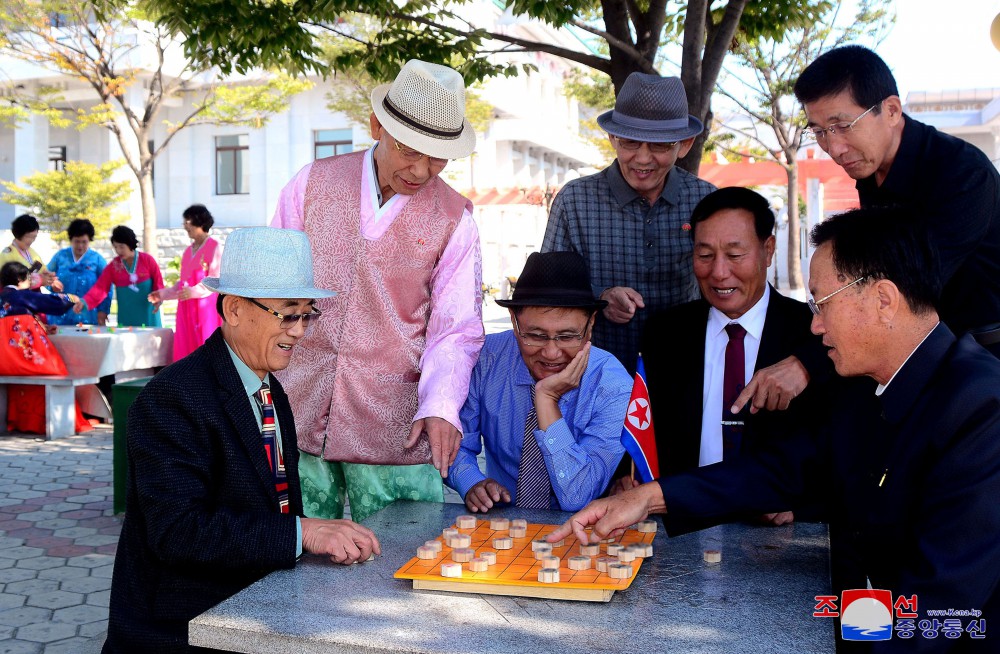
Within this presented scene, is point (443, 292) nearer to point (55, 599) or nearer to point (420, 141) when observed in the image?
point (420, 141)

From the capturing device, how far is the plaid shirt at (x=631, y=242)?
12.9ft

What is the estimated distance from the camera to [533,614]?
193cm

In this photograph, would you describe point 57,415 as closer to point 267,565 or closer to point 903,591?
point 267,565

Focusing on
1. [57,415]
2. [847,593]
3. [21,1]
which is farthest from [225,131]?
[847,593]

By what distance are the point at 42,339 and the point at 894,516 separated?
8168 millimetres

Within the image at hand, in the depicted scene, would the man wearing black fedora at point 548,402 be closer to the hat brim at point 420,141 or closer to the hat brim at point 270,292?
the hat brim at point 420,141

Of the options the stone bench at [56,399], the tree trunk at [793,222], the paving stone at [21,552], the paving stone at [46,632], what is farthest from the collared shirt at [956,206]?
the tree trunk at [793,222]

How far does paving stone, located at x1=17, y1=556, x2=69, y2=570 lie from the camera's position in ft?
17.5

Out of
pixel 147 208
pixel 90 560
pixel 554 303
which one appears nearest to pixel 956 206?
pixel 554 303

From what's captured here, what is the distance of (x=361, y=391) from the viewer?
3.18 metres

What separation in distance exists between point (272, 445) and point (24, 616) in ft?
9.16

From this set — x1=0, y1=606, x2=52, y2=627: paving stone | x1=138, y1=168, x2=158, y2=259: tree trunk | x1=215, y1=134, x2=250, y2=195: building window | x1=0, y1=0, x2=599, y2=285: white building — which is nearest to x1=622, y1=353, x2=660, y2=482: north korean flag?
x1=0, y1=606, x2=52, y2=627: paving stone

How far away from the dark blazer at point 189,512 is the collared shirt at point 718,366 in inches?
59.5

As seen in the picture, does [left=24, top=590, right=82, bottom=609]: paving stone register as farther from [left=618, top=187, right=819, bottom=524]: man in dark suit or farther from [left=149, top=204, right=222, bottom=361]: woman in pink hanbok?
[left=149, top=204, right=222, bottom=361]: woman in pink hanbok
